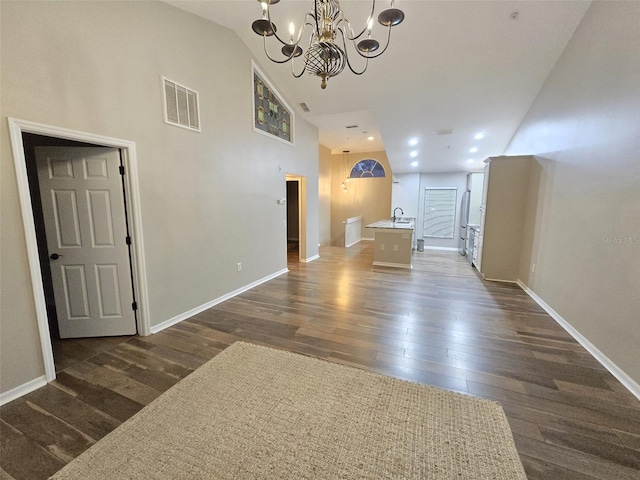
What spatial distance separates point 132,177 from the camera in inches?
104

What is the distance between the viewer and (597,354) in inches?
94.8

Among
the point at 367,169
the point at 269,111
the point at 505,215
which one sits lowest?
the point at 505,215

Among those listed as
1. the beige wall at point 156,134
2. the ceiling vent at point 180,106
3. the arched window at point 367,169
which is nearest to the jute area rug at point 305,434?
the beige wall at point 156,134

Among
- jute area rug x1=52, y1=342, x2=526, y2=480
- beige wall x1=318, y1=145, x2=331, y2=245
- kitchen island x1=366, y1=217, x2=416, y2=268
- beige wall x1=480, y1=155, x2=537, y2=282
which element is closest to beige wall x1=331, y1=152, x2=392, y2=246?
beige wall x1=318, y1=145, x2=331, y2=245

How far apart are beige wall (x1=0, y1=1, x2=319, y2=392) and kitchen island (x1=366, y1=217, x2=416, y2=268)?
2606mm

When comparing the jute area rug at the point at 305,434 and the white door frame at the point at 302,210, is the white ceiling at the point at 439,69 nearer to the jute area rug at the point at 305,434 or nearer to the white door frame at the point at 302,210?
the white door frame at the point at 302,210

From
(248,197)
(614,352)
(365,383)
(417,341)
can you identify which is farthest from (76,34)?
(614,352)

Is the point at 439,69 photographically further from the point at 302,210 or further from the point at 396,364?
the point at 396,364

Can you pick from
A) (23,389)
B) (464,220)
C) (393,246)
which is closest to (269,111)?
(393,246)

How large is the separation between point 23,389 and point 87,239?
1382mm

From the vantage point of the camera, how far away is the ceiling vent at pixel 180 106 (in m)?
2.90

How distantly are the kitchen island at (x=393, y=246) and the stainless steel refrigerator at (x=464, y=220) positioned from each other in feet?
8.06

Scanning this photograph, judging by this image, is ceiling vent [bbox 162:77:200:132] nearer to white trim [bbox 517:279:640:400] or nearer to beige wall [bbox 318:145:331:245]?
white trim [bbox 517:279:640:400]

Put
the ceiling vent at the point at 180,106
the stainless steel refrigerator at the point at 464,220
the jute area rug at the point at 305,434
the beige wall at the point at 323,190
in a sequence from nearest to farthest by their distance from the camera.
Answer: the jute area rug at the point at 305,434, the ceiling vent at the point at 180,106, the stainless steel refrigerator at the point at 464,220, the beige wall at the point at 323,190
